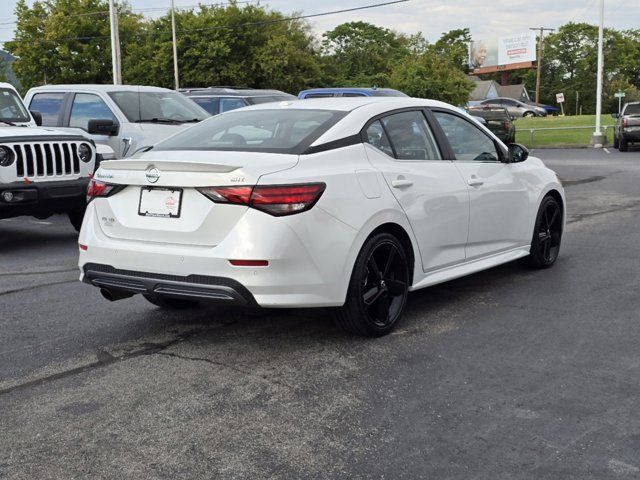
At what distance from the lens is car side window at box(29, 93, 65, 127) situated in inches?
516

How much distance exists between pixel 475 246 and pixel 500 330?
103 centimetres

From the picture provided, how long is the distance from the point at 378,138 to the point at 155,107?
25.6 feet

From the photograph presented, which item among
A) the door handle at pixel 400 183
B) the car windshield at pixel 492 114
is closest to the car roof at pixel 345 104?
the door handle at pixel 400 183

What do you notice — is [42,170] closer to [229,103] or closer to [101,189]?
[101,189]

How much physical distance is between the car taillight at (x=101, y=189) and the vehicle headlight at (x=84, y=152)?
4.66 meters

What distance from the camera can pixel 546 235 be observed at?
789cm

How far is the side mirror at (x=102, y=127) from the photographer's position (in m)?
11.4

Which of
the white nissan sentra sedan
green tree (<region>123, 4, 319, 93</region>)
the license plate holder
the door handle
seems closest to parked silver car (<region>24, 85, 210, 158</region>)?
the white nissan sentra sedan

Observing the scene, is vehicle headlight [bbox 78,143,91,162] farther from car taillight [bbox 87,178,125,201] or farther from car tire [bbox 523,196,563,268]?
car tire [bbox 523,196,563,268]

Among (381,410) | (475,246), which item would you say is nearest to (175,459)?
(381,410)

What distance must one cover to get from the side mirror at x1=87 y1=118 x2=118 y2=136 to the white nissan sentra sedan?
5.45 m

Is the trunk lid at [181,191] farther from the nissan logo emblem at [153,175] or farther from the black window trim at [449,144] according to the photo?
the black window trim at [449,144]

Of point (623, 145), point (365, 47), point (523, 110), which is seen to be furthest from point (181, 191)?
point (365, 47)

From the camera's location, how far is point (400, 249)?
573 cm
